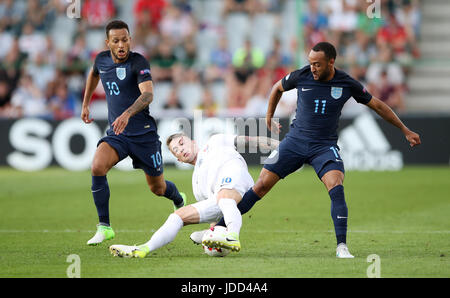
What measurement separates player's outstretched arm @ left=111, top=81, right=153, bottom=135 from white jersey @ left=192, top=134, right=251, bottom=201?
764 millimetres

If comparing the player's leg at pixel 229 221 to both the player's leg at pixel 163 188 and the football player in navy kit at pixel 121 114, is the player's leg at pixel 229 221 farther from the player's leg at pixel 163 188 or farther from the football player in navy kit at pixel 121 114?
the player's leg at pixel 163 188

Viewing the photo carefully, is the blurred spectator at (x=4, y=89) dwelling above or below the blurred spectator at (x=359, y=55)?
below

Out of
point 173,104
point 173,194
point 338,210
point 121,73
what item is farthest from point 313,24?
point 338,210

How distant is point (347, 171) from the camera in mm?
17750

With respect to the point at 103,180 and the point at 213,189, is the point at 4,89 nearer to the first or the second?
Answer: the point at 103,180

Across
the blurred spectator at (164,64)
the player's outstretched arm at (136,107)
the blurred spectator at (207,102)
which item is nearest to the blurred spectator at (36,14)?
the blurred spectator at (164,64)

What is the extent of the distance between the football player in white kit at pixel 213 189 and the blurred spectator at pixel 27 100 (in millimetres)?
11558

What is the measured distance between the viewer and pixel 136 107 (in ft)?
27.4

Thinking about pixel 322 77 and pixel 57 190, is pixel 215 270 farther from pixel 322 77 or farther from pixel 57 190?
pixel 57 190

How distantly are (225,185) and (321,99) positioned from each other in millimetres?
1259

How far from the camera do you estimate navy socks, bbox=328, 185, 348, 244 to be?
24.9ft

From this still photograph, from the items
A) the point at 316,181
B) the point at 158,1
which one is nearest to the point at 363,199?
the point at 316,181

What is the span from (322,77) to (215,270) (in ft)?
7.62

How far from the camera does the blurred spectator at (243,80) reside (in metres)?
19.4
